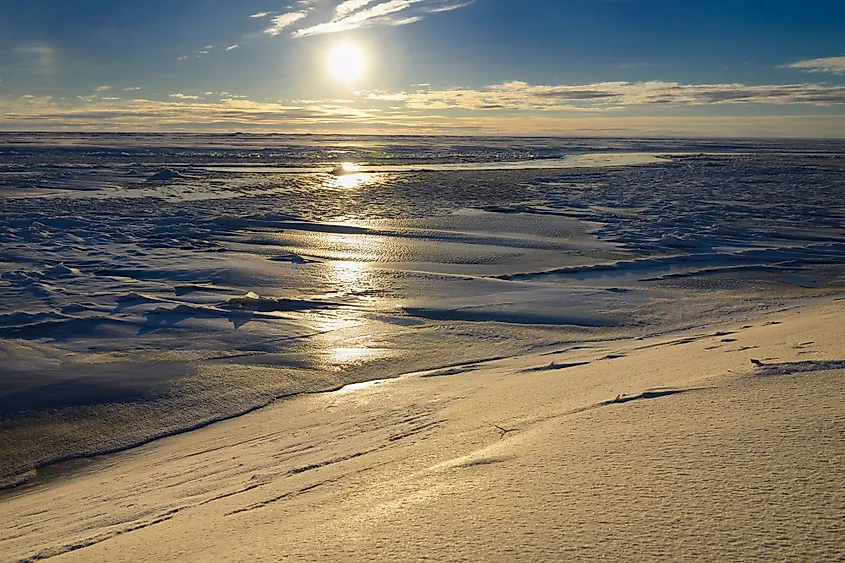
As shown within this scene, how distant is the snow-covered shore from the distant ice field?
1088mm

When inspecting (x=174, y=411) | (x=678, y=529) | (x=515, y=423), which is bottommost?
(x=174, y=411)

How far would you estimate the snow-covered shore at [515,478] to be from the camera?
1.86m

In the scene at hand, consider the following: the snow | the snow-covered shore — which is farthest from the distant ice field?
the snow-covered shore

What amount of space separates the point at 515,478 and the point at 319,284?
7.00m

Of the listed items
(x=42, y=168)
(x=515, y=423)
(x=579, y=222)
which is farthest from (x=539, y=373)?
(x=42, y=168)

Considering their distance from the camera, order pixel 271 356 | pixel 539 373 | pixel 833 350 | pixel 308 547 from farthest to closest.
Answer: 1. pixel 271 356
2. pixel 539 373
3. pixel 833 350
4. pixel 308 547

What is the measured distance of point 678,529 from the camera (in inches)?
71.6

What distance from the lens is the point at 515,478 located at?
7.64 ft

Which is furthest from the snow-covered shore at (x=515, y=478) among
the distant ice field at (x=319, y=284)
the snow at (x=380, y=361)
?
the distant ice field at (x=319, y=284)

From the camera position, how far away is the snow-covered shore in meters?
1.86

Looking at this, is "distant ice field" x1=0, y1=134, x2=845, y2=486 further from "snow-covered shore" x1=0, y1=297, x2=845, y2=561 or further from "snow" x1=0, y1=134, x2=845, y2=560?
"snow-covered shore" x1=0, y1=297, x2=845, y2=561

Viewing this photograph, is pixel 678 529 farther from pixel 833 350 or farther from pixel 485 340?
pixel 485 340

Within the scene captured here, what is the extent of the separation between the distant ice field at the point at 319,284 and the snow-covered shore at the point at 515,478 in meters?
1.09

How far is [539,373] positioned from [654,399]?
1998 millimetres
